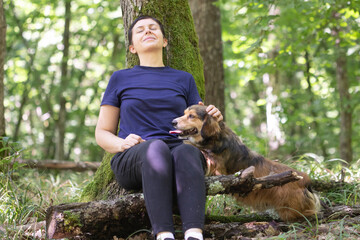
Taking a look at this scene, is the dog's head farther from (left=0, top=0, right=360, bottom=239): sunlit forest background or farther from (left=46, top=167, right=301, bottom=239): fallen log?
(left=0, top=0, right=360, bottom=239): sunlit forest background

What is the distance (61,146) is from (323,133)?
7.97 m

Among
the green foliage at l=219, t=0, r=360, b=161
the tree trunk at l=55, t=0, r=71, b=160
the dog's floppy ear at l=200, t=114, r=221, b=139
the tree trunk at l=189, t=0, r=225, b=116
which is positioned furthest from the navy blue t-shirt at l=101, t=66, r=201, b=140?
the tree trunk at l=55, t=0, r=71, b=160

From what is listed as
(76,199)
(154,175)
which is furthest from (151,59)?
(76,199)

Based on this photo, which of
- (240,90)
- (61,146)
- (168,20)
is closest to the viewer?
(168,20)

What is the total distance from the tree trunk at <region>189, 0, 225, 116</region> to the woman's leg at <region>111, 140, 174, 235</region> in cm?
345

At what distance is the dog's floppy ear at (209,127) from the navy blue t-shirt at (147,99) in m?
0.26

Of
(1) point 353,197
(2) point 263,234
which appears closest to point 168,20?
(2) point 263,234

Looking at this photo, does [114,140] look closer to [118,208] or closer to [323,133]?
[118,208]

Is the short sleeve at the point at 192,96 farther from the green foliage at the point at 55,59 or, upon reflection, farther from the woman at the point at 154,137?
the green foliage at the point at 55,59

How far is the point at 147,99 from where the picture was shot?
332 cm

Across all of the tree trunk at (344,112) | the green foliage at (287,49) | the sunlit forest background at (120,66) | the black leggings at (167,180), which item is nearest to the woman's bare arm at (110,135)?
the black leggings at (167,180)

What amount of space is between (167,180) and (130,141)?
0.55 metres

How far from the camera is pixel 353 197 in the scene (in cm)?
412

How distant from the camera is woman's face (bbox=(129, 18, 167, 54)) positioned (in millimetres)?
3488
